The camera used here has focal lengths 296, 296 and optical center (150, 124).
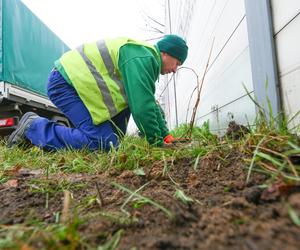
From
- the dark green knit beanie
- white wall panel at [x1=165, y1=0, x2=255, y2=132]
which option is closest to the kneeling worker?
the dark green knit beanie

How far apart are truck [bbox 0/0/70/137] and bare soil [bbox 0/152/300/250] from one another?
361 centimetres

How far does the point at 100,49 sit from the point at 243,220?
81.1 inches

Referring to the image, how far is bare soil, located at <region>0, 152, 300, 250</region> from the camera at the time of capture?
0.49 metres

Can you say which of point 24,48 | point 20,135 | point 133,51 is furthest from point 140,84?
point 24,48

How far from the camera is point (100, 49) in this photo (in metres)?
2.37

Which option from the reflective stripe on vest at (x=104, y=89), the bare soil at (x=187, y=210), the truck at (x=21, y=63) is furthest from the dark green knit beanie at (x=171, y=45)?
the truck at (x=21, y=63)

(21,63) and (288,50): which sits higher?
(21,63)

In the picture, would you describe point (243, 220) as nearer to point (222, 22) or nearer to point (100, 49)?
point (100, 49)

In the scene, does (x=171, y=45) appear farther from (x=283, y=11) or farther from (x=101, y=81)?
(x=283, y=11)

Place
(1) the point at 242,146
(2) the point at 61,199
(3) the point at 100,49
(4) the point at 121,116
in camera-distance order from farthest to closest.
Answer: (4) the point at 121,116 < (3) the point at 100,49 < (1) the point at 242,146 < (2) the point at 61,199

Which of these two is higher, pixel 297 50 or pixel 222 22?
pixel 222 22

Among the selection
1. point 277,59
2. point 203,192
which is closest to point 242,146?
point 203,192

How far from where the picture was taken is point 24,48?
4957 millimetres

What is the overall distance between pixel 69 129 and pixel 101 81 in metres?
0.50
